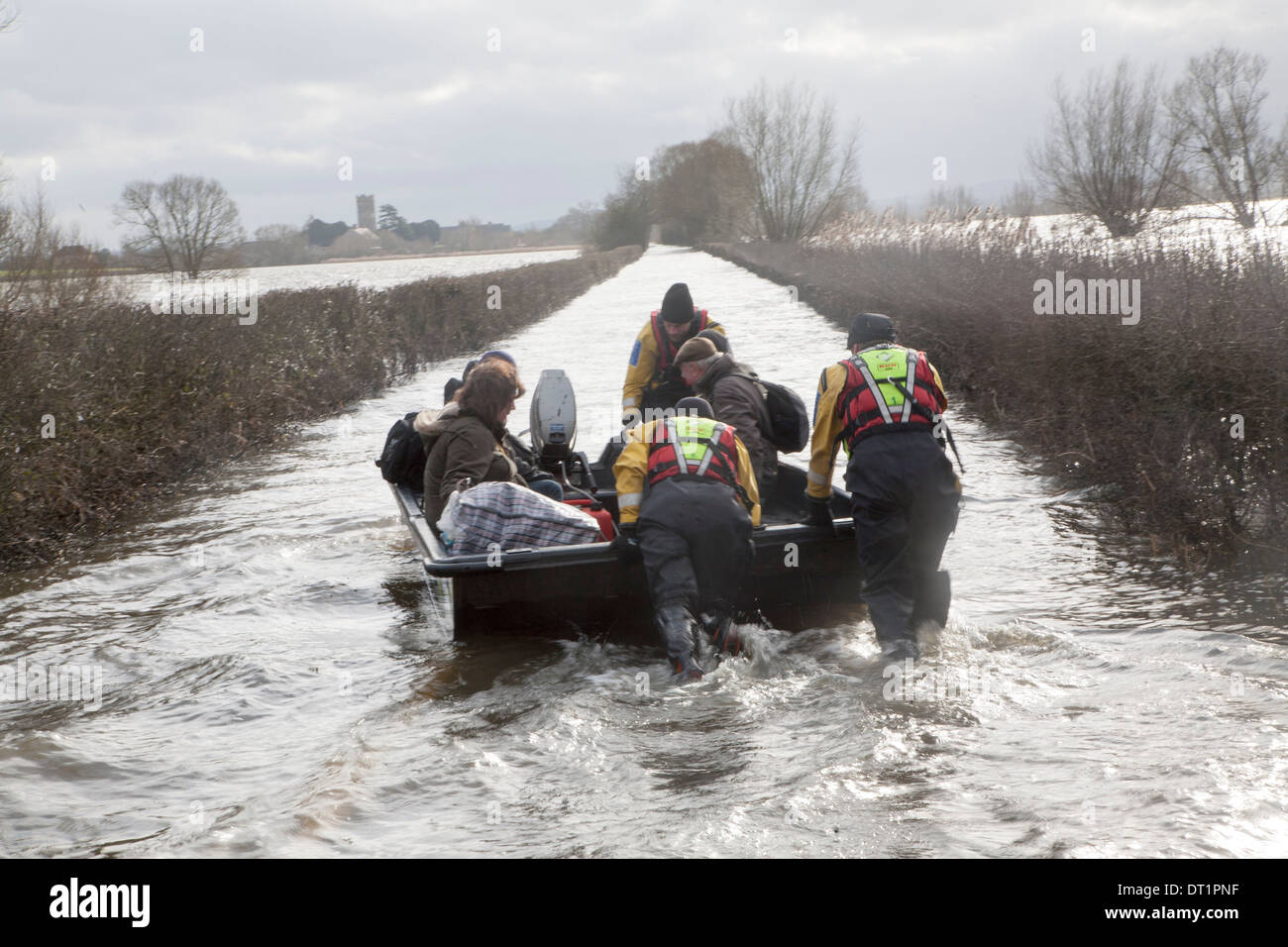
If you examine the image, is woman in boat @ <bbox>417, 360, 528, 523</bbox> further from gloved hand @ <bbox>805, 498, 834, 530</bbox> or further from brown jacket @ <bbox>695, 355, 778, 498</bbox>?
gloved hand @ <bbox>805, 498, 834, 530</bbox>

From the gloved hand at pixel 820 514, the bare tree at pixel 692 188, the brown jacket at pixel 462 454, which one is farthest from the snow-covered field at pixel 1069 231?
the bare tree at pixel 692 188

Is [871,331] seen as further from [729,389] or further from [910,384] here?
[729,389]

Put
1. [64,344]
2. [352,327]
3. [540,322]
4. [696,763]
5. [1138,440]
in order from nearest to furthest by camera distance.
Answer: [696,763] < [1138,440] < [64,344] < [352,327] < [540,322]

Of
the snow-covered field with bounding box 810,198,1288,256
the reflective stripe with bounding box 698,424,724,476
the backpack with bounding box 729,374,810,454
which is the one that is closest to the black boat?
the reflective stripe with bounding box 698,424,724,476

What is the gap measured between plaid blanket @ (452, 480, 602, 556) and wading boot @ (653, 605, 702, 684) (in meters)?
0.86

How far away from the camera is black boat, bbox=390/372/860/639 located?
5.97m

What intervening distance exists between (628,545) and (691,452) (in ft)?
1.94

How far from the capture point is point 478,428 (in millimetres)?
6754

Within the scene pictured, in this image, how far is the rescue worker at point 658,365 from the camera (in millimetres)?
8516

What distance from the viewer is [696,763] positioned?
485 cm

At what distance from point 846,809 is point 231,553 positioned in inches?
259

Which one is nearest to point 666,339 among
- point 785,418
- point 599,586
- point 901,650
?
point 785,418

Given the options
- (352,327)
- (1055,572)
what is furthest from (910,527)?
(352,327)
